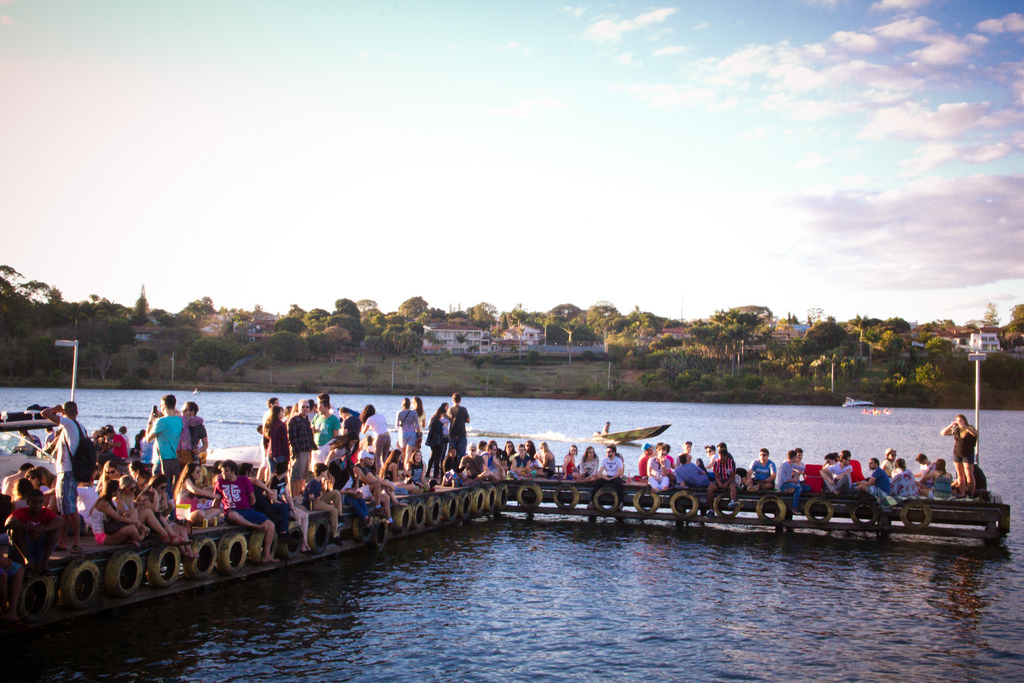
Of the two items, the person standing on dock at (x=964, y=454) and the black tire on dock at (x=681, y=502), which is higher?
the person standing on dock at (x=964, y=454)

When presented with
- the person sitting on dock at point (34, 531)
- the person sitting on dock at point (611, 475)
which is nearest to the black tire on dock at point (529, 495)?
the person sitting on dock at point (611, 475)

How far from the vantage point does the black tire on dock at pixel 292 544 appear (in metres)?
12.9

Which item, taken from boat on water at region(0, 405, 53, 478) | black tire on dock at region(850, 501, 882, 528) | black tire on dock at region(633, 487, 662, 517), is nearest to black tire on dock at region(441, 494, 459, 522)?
black tire on dock at region(633, 487, 662, 517)

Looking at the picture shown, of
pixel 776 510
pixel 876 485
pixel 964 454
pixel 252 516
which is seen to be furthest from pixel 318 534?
pixel 964 454

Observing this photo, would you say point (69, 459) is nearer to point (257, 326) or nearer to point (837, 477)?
point (837, 477)

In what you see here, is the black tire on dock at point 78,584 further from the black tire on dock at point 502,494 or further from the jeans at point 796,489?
the jeans at point 796,489

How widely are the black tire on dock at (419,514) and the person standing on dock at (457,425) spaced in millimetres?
1966

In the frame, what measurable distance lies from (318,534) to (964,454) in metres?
14.1

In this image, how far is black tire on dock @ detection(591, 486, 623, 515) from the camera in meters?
19.4

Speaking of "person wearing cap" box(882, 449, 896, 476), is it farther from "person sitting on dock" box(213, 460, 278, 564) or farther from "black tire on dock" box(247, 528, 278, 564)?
"person sitting on dock" box(213, 460, 278, 564)

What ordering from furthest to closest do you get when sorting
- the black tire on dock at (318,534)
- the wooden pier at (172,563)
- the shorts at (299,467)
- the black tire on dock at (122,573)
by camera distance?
the shorts at (299,467), the black tire on dock at (318,534), the black tire on dock at (122,573), the wooden pier at (172,563)

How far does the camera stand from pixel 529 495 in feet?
66.2

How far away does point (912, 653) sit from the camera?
35.0 ft

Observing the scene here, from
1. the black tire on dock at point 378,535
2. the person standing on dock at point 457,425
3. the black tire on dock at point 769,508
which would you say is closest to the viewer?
the black tire on dock at point 378,535
